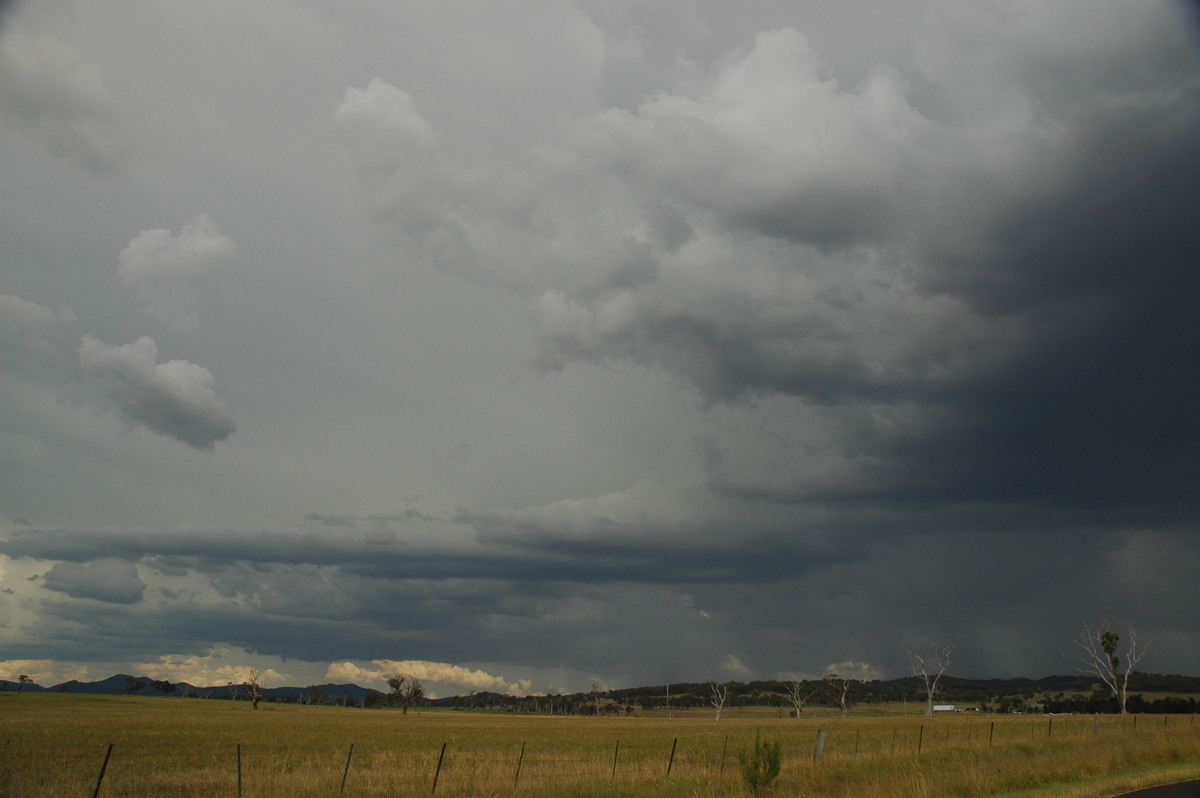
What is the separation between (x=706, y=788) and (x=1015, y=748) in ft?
54.8

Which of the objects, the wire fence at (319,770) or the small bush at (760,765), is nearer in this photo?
the small bush at (760,765)

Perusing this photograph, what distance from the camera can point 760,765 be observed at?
22953 mm

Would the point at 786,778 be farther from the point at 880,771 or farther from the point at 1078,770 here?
the point at 1078,770

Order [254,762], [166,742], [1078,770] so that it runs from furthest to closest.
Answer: [166,742] < [254,762] < [1078,770]

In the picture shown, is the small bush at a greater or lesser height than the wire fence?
greater

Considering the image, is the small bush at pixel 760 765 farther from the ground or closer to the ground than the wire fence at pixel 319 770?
farther from the ground

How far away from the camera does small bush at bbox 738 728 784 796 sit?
22.3m

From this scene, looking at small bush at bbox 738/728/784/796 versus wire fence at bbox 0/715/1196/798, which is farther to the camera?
wire fence at bbox 0/715/1196/798

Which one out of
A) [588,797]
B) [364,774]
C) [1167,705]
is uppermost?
[588,797]

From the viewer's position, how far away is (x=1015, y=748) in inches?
1270

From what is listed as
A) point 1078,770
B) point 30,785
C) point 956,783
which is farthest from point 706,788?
point 30,785

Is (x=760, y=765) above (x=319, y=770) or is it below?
above

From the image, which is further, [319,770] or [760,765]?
[319,770]

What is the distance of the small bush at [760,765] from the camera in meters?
22.3
